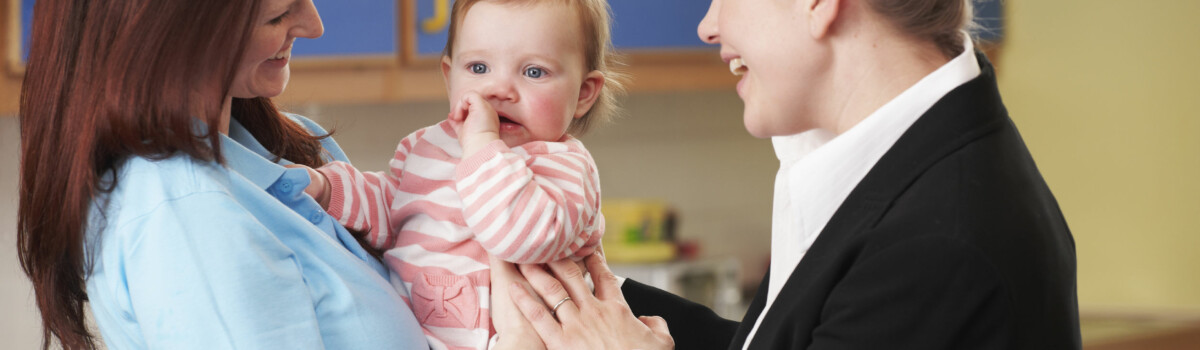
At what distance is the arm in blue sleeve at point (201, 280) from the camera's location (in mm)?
940

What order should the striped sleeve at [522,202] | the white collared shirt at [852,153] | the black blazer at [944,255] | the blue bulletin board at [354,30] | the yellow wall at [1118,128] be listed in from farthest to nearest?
the yellow wall at [1118,128] → the blue bulletin board at [354,30] → the striped sleeve at [522,202] → the white collared shirt at [852,153] → the black blazer at [944,255]

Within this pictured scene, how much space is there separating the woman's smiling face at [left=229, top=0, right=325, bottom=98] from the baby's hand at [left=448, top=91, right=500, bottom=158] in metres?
0.18

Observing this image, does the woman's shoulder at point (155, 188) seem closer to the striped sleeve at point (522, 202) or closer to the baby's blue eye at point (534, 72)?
the striped sleeve at point (522, 202)

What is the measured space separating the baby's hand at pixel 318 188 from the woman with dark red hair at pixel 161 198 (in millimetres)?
123

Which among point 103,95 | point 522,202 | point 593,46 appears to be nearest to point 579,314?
point 522,202

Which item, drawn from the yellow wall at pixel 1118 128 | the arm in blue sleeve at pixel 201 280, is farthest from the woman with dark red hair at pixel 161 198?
the yellow wall at pixel 1118 128

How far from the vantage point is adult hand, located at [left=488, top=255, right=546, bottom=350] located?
1179 mm

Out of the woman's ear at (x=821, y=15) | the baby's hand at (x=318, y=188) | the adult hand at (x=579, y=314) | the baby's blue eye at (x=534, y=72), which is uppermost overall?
the woman's ear at (x=821, y=15)

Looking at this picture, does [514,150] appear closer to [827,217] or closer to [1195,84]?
[827,217]

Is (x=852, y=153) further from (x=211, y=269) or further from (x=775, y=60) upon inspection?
(x=211, y=269)

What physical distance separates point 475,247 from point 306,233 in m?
0.21

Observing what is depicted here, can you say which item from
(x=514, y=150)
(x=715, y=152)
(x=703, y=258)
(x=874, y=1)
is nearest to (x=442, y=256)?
(x=514, y=150)

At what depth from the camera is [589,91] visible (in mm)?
1329

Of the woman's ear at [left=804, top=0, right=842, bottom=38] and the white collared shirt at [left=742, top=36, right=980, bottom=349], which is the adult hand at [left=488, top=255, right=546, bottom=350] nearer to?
the white collared shirt at [left=742, top=36, right=980, bottom=349]
